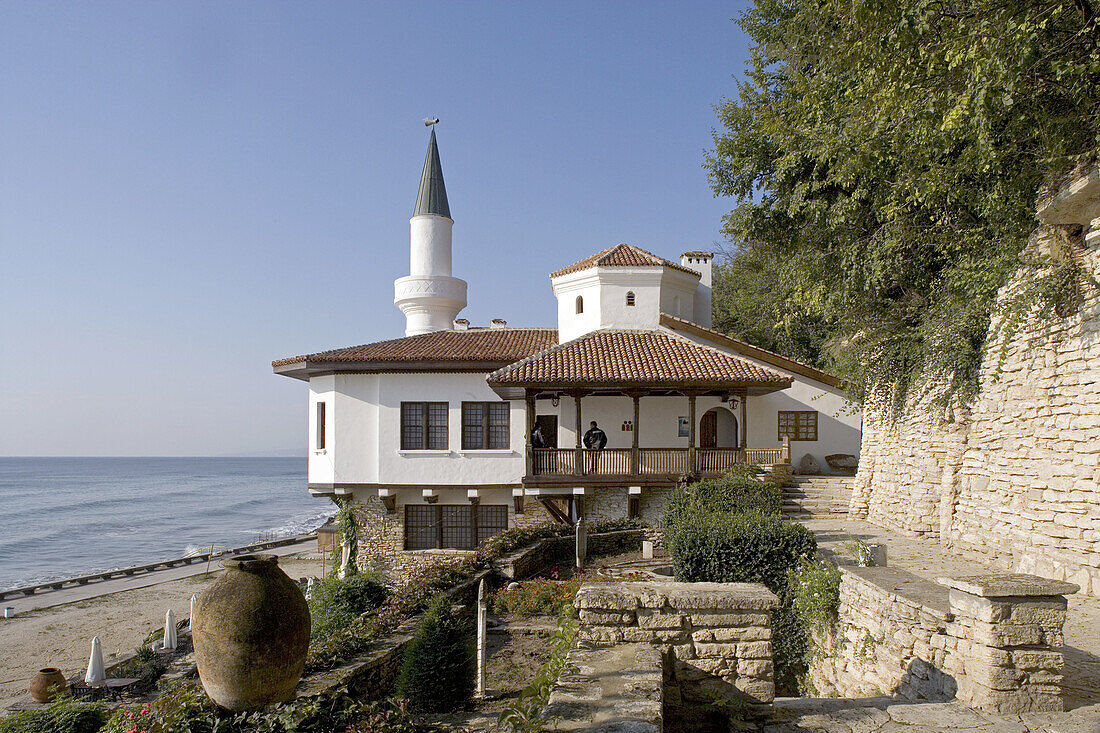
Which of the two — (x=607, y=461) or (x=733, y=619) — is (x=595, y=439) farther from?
(x=733, y=619)

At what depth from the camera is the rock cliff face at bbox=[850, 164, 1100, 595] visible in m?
8.38

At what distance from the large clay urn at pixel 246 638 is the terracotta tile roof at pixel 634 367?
11016 millimetres

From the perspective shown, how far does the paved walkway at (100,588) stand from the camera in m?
28.2

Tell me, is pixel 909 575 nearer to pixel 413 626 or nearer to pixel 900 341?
pixel 413 626

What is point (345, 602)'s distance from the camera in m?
14.1

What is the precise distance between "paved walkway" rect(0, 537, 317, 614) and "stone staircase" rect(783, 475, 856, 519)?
17.5m

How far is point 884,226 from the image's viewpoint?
13336 millimetres

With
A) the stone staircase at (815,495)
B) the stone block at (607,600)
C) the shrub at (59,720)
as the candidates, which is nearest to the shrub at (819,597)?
the stone block at (607,600)

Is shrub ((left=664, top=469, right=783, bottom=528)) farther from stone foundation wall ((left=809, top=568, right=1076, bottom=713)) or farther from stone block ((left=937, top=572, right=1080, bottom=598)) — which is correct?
stone block ((left=937, top=572, right=1080, bottom=598))

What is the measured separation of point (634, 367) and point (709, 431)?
4.41 meters

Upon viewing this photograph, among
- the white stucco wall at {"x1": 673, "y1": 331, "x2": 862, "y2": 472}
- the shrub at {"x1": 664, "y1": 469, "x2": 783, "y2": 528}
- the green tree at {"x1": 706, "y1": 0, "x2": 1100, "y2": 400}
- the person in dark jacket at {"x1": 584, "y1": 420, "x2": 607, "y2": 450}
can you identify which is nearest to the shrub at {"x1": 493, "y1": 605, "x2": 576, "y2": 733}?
the green tree at {"x1": 706, "y1": 0, "x2": 1100, "y2": 400}

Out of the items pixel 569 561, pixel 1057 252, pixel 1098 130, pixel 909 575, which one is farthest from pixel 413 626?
pixel 1098 130

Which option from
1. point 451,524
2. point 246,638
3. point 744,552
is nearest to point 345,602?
point 451,524

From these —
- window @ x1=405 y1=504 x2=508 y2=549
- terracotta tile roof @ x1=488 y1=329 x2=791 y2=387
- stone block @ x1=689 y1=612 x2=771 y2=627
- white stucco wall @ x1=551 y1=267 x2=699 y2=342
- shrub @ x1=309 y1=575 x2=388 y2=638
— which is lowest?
shrub @ x1=309 y1=575 x2=388 y2=638
